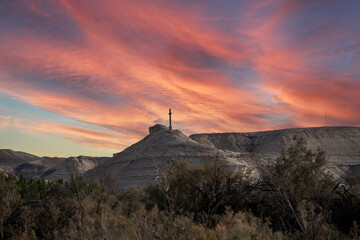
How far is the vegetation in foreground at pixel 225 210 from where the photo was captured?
36.9ft

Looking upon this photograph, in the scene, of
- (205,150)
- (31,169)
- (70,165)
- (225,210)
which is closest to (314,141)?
(205,150)

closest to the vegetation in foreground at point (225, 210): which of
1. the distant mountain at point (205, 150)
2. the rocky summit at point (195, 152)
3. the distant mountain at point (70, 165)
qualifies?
the rocky summit at point (195, 152)

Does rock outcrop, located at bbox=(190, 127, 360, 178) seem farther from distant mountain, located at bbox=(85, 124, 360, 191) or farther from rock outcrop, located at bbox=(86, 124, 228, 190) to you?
rock outcrop, located at bbox=(86, 124, 228, 190)

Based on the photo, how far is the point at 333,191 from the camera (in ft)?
48.4

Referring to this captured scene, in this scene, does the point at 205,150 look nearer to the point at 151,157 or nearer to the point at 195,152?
the point at 195,152

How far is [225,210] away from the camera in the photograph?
1391 centimetres

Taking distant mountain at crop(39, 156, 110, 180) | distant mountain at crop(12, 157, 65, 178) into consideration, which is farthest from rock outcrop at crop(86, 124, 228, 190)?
distant mountain at crop(12, 157, 65, 178)

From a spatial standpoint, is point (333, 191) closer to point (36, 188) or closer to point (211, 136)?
point (36, 188)

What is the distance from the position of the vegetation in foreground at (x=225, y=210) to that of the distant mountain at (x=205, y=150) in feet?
118

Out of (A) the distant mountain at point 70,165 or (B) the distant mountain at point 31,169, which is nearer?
(A) the distant mountain at point 70,165

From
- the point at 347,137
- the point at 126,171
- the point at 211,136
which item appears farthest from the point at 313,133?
the point at 126,171

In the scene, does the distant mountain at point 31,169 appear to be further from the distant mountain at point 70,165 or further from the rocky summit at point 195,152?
the distant mountain at point 70,165

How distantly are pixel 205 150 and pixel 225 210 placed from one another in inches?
2739

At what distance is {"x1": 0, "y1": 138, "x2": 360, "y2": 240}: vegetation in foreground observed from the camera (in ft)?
36.9
